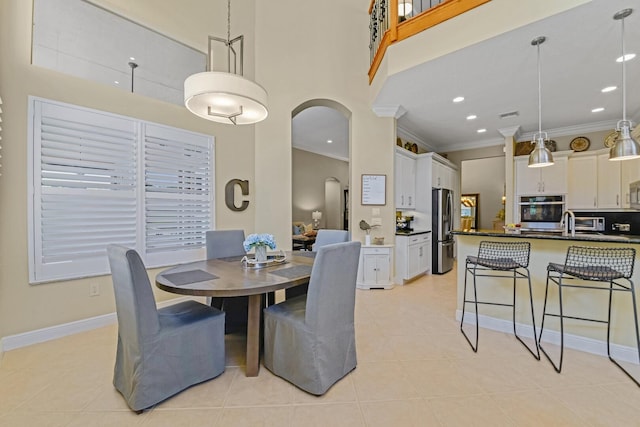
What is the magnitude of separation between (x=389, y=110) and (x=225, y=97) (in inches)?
120

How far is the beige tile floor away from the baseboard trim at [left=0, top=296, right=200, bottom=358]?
0.09 m

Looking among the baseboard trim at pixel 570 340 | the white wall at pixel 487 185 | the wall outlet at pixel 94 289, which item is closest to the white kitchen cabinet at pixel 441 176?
the baseboard trim at pixel 570 340

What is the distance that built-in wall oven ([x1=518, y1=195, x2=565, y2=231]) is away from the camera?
198 inches

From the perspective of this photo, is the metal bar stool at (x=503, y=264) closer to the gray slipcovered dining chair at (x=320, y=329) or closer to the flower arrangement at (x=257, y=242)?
the gray slipcovered dining chair at (x=320, y=329)

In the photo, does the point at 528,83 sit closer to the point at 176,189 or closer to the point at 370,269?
the point at 370,269

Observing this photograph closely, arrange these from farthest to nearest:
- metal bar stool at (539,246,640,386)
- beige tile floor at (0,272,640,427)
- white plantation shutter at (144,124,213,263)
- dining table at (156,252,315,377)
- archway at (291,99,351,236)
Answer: archway at (291,99,351,236) → white plantation shutter at (144,124,213,263) → metal bar stool at (539,246,640,386) → dining table at (156,252,315,377) → beige tile floor at (0,272,640,427)

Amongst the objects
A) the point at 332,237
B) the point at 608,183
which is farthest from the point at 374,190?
the point at 608,183

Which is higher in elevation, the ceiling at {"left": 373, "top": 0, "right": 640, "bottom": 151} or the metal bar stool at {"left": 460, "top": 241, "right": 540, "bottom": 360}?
the ceiling at {"left": 373, "top": 0, "right": 640, "bottom": 151}

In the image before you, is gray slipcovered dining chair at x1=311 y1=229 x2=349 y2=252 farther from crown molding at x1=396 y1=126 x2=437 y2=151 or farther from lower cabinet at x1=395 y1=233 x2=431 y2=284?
crown molding at x1=396 y1=126 x2=437 y2=151

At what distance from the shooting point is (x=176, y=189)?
11.7 ft

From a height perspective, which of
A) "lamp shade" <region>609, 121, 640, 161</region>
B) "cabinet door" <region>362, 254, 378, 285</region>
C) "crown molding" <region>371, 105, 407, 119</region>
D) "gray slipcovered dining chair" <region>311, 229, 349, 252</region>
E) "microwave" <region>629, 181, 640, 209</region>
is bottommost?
"cabinet door" <region>362, 254, 378, 285</region>

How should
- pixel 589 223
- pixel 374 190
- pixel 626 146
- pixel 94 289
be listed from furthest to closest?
1. pixel 589 223
2. pixel 374 190
3. pixel 94 289
4. pixel 626 146

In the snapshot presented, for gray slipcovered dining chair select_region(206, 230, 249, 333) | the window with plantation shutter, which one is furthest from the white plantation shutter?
Result: gray slipcovered dining chair select_region(206, 230, 249, 333)

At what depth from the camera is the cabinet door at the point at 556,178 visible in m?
4.97
